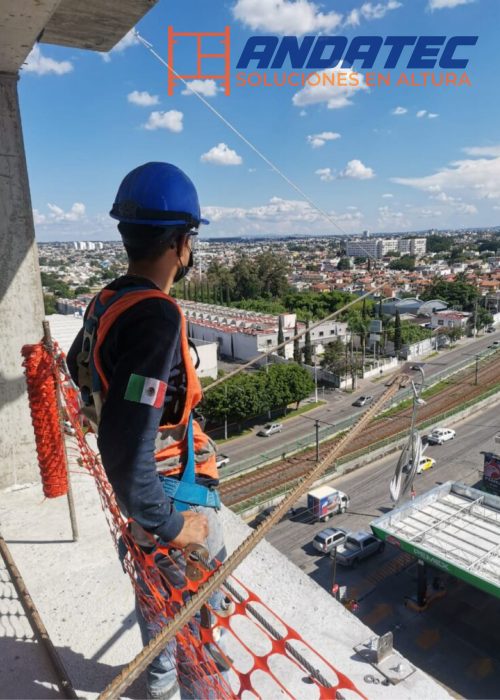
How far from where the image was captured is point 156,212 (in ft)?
3.40

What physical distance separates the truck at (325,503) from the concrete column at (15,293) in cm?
931

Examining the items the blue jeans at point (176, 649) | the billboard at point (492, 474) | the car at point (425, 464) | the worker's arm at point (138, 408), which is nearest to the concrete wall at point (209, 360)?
the car at point (425, 464)

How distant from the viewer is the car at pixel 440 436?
51.8 feet

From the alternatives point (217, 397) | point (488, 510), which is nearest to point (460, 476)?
point (488, 510)

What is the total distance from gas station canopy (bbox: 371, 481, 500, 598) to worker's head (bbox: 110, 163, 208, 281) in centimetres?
776

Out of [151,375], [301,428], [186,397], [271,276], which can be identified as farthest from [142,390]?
[271,276]

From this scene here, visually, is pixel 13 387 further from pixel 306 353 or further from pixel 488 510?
pixel 306 353

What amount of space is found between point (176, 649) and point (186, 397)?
78 centimetres

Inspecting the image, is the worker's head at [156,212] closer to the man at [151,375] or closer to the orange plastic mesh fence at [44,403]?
the man at [151,375]

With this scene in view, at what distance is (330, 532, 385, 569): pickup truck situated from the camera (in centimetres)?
1005

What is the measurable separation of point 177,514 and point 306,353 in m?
21.3

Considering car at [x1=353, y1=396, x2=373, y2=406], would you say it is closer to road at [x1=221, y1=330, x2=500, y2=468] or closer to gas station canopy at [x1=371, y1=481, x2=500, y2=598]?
road at [x1=221, y1=330, x2=500, y2=468]

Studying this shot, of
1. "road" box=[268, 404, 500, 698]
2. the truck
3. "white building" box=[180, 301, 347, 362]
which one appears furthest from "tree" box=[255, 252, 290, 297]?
the truck

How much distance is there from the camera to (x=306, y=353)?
22.1 m
